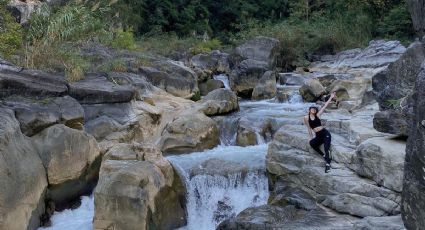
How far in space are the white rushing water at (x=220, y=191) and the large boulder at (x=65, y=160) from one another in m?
1.69

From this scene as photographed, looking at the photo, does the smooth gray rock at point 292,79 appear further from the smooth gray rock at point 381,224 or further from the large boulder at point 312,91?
the smooth gray rock at point 381,224

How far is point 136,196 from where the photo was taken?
7.19 metres

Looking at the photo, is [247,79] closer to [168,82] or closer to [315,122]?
[168,82]

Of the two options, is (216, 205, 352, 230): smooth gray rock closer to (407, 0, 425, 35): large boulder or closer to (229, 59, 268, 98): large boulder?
(407, 0, 425, 35): large boulder

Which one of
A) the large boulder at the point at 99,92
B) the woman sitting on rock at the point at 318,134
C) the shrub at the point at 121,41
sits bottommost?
the woman sitting on rock at the point at 318,134

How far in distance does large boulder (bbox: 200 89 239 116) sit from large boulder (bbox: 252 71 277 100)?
2.66 metres

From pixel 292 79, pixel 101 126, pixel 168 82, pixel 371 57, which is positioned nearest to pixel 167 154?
pixel 101 126

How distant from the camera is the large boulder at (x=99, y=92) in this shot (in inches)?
413

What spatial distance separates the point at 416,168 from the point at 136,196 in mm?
3998

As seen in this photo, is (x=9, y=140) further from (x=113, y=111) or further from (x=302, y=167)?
(x=302, y=167)

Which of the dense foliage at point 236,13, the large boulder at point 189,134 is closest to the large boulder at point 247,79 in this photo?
the large boulder at point 189,134

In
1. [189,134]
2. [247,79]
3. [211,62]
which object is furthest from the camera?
[211,62]

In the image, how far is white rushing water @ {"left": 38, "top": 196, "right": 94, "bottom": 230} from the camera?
781 cm

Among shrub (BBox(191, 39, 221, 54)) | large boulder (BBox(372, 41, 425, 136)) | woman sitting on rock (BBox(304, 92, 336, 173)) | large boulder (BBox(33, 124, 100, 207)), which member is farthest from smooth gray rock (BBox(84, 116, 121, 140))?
shrub (BBox(191, 39, 221, 54))
